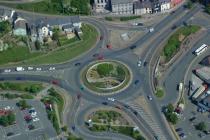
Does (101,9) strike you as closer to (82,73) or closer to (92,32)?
(92,32)

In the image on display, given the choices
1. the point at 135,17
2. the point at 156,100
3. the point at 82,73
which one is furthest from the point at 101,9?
the point at 156,100

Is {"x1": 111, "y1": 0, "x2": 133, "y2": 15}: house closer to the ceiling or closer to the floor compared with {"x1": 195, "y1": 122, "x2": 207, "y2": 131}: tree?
closer to the ceiling

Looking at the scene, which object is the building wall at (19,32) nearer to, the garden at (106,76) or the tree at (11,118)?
the garden at (106,76)

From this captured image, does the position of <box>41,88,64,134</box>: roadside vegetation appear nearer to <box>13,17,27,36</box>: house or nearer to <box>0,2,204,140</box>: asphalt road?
<box>0,2,204,140</box>: asphalt road

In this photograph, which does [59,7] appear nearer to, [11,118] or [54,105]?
[54,105]

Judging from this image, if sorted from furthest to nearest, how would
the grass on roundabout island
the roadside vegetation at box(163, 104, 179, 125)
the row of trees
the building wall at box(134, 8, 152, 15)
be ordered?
the building wall at box(134, 8, 152, 15)
the grass on roundabout island
the row of trees
the roadside vegetation at box(163, 104, 179, 125)

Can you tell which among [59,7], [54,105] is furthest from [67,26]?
[54,105]

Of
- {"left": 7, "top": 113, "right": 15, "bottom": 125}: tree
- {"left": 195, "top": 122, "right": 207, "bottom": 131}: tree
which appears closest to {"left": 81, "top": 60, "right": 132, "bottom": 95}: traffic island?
{"left": 7, "top": 113, "right": 15, "bottom": 125}: tree
